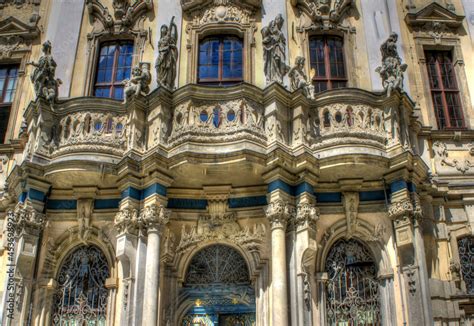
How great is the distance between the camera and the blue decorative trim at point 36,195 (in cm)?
1355

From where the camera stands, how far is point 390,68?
1400 centimetres

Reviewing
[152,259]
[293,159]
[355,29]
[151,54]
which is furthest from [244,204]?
[355,29]

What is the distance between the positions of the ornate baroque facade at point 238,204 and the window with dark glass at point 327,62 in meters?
0.89

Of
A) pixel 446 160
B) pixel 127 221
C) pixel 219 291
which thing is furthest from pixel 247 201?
pixel 446 160

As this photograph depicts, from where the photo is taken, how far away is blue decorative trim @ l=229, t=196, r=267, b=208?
1389 cm

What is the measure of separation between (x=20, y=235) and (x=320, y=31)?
9.56m

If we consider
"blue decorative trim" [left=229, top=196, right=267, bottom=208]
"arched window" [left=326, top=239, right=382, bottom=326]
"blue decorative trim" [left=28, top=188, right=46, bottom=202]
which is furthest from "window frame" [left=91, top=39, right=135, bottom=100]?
"arched window" [left=326, top=239, right=382, bottom=326]

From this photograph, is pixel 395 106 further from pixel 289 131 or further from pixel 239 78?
pixel 239 78

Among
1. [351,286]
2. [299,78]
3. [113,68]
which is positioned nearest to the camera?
[351,286]

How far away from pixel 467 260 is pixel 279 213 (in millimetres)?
4986

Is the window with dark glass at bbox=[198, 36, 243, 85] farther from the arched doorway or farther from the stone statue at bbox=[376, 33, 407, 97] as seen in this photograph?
the arched doorway

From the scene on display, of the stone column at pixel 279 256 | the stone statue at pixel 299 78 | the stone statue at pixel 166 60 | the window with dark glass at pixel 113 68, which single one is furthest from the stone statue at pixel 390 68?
the window with dark glass at pixel 113 68

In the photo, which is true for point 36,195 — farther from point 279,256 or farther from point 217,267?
point 279,256

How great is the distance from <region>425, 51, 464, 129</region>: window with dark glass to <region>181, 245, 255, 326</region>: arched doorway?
6.78 m
